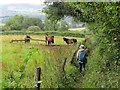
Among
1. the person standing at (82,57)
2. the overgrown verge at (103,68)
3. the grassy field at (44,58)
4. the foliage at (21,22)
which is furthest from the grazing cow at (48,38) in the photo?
the person standing at (82,57)

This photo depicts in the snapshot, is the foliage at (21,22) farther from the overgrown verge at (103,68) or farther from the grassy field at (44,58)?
the overgrown verge at (103,68)

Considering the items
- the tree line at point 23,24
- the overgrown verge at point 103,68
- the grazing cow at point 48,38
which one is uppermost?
the tree line at point 23,24

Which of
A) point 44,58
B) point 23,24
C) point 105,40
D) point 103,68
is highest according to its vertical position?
point 23,24

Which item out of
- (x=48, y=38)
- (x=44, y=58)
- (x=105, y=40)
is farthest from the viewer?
(x=105, y=40)

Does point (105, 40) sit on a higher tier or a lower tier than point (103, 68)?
higher

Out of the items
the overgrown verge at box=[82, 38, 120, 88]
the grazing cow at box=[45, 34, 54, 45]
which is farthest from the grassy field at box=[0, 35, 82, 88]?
the overgrown verge at box=[82, 38, 120, 88]

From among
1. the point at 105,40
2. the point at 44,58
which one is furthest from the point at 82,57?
the point at 44,58

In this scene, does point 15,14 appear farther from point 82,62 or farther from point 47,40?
point 82,62

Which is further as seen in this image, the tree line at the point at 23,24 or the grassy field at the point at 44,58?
the grassy field at the point at 44,58

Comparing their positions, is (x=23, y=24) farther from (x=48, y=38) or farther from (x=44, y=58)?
(x=44, y=58)

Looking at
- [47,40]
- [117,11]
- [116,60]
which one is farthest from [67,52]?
[117,11]

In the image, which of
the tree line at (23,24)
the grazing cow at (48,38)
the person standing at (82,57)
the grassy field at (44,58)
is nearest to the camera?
the tree line at (23,24)

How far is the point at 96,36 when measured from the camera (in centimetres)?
263

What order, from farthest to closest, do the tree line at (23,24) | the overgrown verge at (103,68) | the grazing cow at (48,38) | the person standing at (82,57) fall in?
the person standing at (82,57) < the overgrown verge at (103,68) < the grazing cow at (48,38) < the tree line at (23,24)
